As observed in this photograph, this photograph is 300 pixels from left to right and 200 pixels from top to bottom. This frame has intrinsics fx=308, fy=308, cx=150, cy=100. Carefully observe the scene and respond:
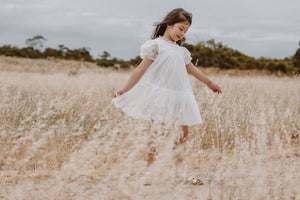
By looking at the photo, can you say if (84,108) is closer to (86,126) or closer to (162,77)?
(86,126)

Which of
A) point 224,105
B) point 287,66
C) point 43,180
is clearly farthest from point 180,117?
point 287,66

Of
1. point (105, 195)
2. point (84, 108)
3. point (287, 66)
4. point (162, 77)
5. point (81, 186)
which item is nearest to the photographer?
point (105, 195)

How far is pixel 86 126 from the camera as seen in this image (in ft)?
13.5

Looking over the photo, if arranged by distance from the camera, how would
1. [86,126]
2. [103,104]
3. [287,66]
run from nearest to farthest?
[86,126] → [103,104] → [287,66]

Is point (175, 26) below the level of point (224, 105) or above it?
above

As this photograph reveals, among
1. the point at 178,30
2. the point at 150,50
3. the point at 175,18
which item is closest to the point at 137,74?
A: the point at 150,50

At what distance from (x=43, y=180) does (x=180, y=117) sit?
130 centimetres

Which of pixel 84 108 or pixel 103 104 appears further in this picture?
Result: pixel 103 104

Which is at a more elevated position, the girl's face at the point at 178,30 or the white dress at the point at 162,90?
the girl's face at the point at 178,30

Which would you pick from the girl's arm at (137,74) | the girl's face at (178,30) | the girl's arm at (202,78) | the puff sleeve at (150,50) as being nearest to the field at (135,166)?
the girl's arm at (137,74)

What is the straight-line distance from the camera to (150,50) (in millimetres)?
2760

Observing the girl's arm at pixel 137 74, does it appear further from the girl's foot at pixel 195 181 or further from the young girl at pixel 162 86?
the girl's foot at pixel 195 181

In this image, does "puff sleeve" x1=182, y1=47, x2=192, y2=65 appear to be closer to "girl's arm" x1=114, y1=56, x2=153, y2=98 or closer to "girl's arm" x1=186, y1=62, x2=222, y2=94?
"girl's arm" x1=186, y1=62, x2=222, y2=94

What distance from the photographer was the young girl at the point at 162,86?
2672 millimetres
